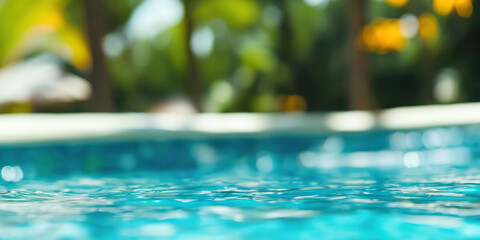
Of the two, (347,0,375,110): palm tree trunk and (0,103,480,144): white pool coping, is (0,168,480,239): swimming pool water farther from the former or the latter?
(347,0,375,110): palm tree trunk

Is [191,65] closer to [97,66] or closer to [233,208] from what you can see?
[97,66]

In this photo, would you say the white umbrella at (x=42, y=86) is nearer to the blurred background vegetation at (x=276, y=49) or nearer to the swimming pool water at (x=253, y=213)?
the blurred background vegetation at (x=276, y=49)

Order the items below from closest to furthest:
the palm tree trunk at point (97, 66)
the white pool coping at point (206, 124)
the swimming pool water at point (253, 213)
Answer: the swimming pool water at point (253, 213), the white pool coping at point (206, 124), the palm tree trunk at point (97, 66)

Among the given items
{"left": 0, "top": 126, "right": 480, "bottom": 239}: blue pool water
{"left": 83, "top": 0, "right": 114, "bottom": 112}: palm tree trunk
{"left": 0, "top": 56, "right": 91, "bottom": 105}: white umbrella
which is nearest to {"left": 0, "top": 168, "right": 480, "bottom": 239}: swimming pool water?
{"left": 0, "top": 126, "right": 480, "bottom": 239}: blue pool water

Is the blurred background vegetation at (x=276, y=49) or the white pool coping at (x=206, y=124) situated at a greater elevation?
the blurred background vegetation at (x=276, y=49)

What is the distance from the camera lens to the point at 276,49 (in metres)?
18.6

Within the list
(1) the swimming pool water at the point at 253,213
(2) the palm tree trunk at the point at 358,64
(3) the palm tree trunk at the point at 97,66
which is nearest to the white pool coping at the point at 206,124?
(2) the palm tree trunk at the point at 358,64

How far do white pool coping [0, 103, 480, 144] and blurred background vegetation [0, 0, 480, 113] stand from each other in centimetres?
198

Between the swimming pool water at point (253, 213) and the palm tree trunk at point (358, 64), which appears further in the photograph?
the palm tree trunk at point (358, 64)

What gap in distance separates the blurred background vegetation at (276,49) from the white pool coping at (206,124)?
1979 mm

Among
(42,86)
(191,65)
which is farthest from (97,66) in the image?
(42,86)

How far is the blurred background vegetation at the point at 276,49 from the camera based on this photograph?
433 inches

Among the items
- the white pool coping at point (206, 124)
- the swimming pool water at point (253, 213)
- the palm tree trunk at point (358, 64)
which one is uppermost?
the palm tree trunk at point (358, 64)

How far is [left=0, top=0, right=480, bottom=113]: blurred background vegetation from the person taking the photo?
11.0m
